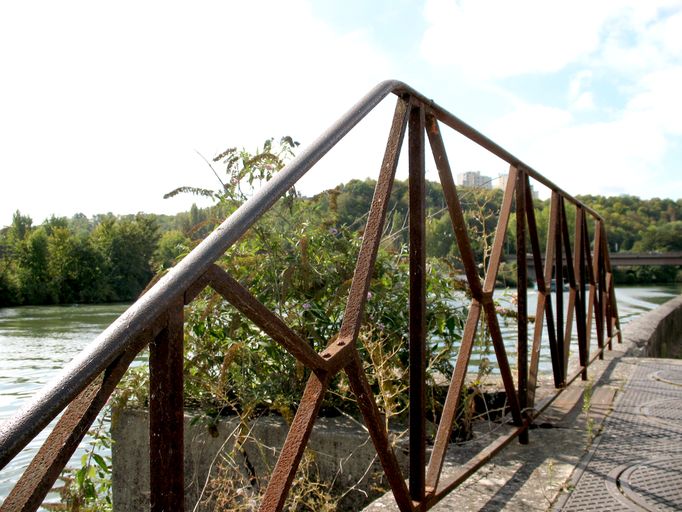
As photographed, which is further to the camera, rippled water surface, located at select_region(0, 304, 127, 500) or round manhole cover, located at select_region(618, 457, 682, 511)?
rippled water surface, located at select_region(0, 304, 127, 500)

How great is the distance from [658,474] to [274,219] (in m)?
2.15

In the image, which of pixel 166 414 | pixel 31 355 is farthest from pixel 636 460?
pixel 31 355

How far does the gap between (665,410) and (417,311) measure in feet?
8.93

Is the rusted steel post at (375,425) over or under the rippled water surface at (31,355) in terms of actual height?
over

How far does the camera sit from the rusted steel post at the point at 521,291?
10.7ft

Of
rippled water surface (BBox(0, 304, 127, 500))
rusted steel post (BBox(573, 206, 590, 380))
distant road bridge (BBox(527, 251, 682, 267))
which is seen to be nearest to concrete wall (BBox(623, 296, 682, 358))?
rusted steel post (BBox(573, 206, 590, 380))

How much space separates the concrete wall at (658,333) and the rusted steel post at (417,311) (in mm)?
5666

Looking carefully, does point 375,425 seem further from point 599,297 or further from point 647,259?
point 647,259

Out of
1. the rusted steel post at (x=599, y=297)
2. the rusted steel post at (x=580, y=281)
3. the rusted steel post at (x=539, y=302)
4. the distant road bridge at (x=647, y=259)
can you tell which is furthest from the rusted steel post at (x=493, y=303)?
the distant road bridge at (x=647, y=259)

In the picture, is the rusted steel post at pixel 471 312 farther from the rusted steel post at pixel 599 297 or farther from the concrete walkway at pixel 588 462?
the rusted steel post at pixel 599 297

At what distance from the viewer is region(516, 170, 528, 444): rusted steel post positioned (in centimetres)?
326

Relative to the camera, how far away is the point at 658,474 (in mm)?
2811

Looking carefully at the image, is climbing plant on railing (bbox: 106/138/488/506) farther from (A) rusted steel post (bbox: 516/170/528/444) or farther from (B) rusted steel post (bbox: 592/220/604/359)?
(B) rusted steel post (bbox: 592/220/604/359)

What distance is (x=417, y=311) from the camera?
2.06 m
